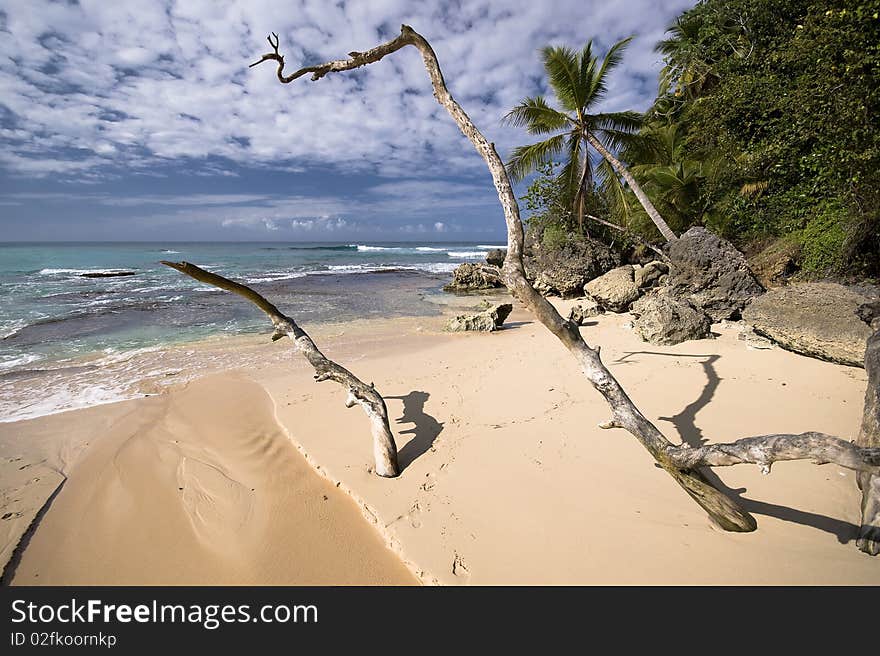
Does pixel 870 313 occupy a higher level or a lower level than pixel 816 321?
higher

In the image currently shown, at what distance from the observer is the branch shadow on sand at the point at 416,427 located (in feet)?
13.2

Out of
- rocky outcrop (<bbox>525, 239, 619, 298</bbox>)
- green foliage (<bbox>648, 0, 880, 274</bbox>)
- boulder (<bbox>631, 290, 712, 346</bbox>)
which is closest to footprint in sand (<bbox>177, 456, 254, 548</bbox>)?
boulder (<bbox>631, 290, 712, 346</bbox>)

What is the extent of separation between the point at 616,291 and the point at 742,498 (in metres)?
9.11

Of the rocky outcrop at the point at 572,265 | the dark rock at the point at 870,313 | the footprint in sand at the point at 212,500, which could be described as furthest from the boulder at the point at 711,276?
the footprint in sand at the point at 212,500

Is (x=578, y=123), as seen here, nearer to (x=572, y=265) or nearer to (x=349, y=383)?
(x=572, y=265)

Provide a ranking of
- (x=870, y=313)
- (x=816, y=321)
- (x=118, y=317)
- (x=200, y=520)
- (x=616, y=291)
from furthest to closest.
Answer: (x=118, y=317)
(x=616, y=291)
(x=816, y=321)
(x=870, y=313)
(x=200, y=520)

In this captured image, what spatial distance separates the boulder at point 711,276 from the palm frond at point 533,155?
20.0 ft

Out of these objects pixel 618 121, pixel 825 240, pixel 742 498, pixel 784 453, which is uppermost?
pixel 618 121

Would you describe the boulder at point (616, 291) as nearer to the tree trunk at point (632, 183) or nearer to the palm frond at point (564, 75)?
the tree trunk at point (632, 183)

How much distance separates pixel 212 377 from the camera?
6980mm

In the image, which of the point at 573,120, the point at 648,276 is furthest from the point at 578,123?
the point at 648,276

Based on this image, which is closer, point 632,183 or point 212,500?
point 212,500

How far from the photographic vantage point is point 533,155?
45.8 ft

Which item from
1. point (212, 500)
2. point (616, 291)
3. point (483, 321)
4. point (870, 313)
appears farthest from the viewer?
point (616, 291)
